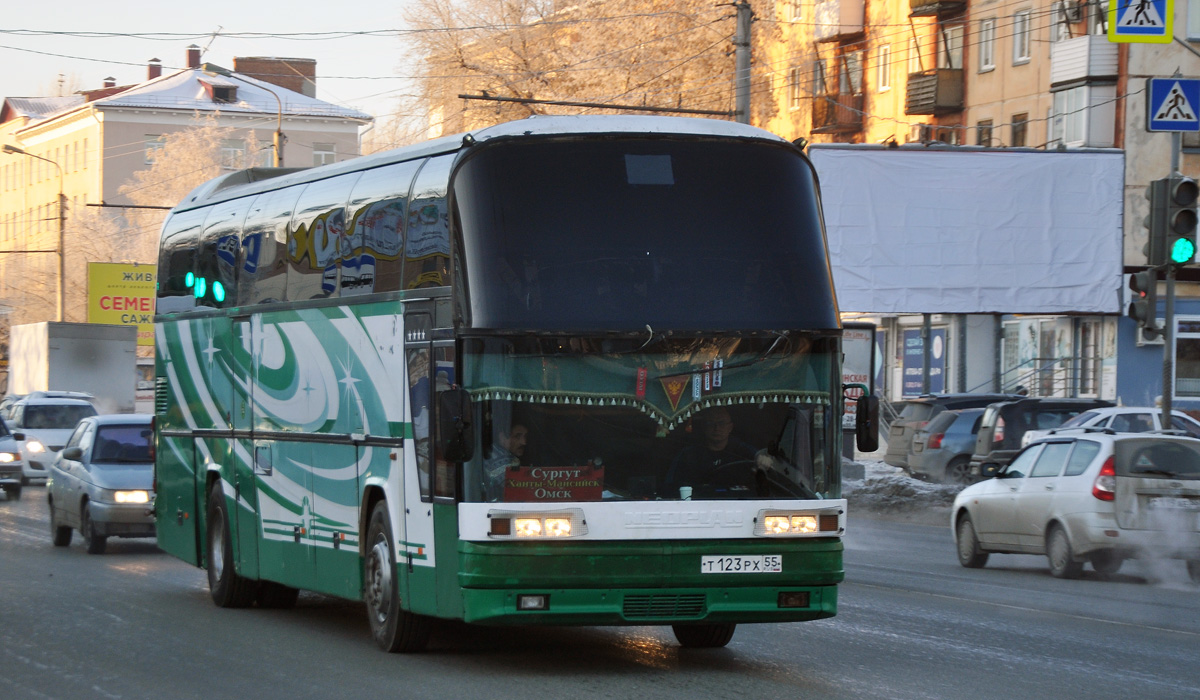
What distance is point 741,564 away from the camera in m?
10.3

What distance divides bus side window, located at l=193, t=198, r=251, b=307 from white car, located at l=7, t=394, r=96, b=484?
22.4 m

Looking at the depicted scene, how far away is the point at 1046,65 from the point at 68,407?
27132 mm

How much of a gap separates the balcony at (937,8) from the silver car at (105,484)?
3680 cm

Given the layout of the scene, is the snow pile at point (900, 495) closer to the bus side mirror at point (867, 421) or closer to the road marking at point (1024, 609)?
the road marking at point (1024, 609)

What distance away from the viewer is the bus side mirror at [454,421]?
32.6 ft

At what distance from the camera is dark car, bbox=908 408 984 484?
33.1m

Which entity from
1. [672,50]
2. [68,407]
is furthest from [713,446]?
[672,50]

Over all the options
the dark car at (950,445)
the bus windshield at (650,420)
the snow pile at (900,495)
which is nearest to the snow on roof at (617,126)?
the bus windshield at (650,420)

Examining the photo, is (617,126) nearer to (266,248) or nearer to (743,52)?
(266,248)

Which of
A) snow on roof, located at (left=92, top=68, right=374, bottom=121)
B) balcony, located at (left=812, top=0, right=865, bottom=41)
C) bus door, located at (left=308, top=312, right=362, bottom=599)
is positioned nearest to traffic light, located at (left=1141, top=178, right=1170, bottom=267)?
bus door, located at (left=308, top=312, right=362, bottom=599)

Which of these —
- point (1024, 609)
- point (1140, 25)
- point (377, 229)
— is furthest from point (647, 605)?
point (1140, 25)

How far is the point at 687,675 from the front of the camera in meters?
10.4

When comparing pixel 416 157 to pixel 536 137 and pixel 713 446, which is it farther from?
pixel 713 446

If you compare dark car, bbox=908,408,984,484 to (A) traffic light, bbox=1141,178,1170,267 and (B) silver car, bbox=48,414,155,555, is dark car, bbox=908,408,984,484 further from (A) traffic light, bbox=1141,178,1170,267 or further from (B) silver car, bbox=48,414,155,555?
(B) silver car, bbox=48,414,155,555
